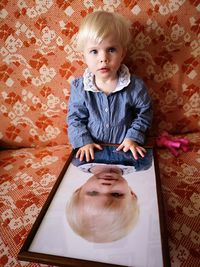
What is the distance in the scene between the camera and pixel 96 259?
580 millimetres

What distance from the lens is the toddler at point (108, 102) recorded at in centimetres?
83

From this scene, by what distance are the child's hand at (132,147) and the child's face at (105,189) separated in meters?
0.11

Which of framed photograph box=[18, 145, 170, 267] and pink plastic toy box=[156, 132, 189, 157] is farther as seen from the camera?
pink plastic toy box=[156, 132, 189, 157]

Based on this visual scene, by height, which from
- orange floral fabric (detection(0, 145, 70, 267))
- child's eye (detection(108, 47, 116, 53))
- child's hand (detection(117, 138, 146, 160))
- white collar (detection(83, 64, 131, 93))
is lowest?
orange floral fabric (detection(0, 145, 70, 267))

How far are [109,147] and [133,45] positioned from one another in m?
0.38

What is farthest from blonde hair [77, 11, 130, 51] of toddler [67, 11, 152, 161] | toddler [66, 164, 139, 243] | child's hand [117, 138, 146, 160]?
toddler [66, 164, 139, 243]

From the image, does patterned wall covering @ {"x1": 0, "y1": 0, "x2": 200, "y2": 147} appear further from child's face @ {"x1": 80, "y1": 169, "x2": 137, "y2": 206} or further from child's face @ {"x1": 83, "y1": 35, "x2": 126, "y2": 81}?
child's face @ {"x1": 80, "y1": 169, "x2": 137, "y2": 206}

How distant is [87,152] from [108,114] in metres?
0.16

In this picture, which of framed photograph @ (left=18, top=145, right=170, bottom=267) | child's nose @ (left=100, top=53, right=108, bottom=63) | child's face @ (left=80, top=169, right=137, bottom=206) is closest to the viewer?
framed photograph @ (left=18, top=145, right=170, bottom=267)

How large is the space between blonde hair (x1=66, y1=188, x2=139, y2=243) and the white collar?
0.40m

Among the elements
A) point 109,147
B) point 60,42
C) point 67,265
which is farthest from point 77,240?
point 60,42

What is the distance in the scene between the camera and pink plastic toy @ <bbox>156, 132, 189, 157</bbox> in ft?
3.27

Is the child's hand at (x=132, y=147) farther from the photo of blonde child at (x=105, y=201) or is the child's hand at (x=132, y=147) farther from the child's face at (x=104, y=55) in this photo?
the child's face at (x=104, y=55)

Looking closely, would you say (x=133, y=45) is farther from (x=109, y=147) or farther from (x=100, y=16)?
(x=109, y=147)
